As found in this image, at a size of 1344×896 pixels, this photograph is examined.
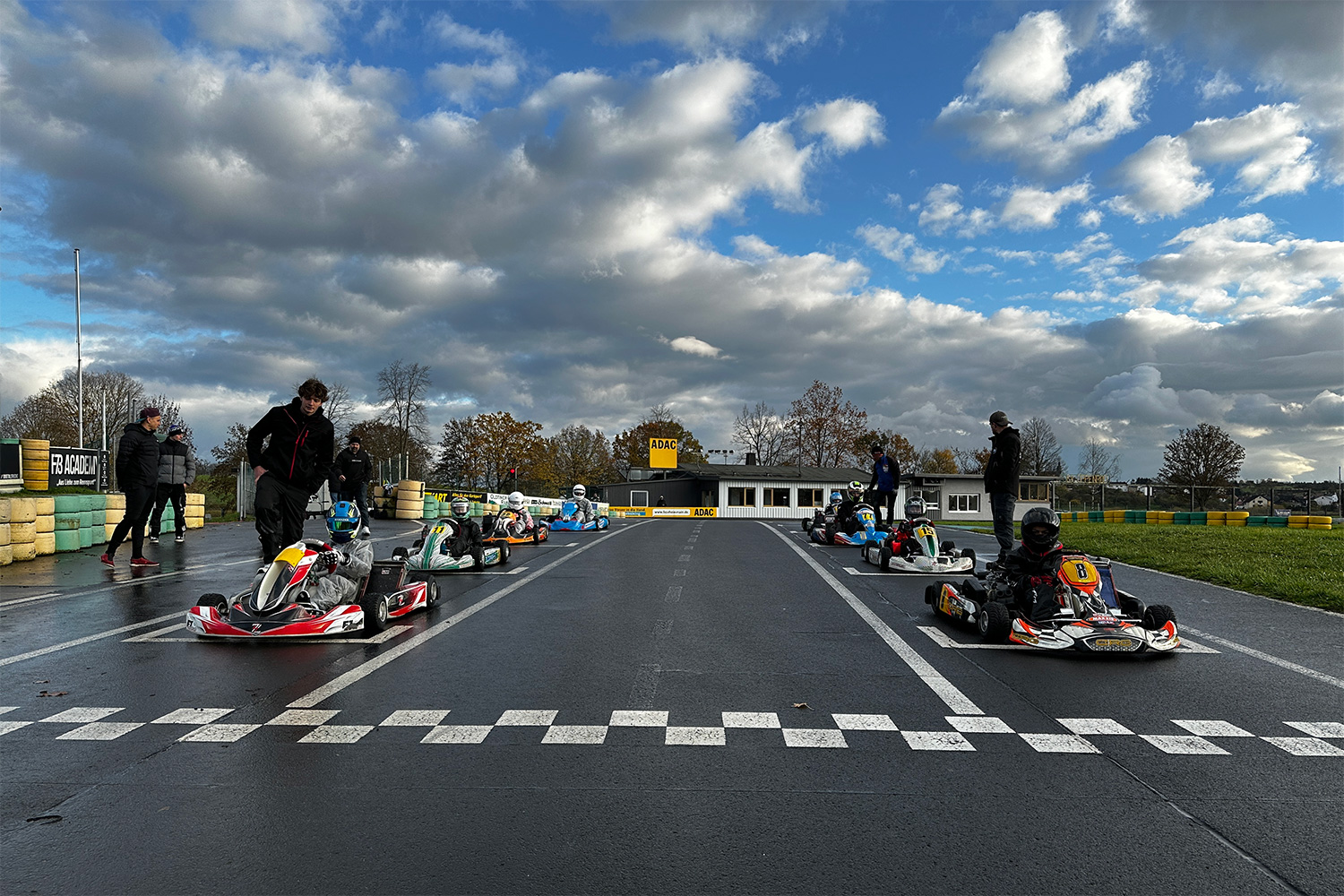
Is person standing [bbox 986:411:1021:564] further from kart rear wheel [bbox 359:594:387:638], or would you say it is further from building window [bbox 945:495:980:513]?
building window [bbox 945:495:980:513]

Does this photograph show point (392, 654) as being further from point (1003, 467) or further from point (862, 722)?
point (1003, 467)

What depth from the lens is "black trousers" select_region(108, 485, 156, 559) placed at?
13281mm

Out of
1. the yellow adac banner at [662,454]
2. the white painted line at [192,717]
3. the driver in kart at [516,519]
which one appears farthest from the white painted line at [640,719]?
the yellow adac banner at [662,454]

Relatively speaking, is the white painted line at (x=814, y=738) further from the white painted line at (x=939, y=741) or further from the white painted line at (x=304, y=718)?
the white painted line at (x=304, y=718)

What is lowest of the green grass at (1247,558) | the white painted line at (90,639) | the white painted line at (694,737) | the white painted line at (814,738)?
the green grass at (1247,558)

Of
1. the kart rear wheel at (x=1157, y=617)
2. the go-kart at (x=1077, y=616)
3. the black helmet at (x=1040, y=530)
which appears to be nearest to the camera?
the go-kart at (x=1077, y=616)

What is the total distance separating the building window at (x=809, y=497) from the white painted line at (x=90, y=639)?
6303 cm

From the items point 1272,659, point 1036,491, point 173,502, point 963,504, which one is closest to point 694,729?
point 1272,659

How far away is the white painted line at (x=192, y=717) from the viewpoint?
16.6 feet

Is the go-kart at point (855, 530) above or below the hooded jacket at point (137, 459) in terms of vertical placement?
below

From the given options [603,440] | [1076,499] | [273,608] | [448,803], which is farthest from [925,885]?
[603,440]

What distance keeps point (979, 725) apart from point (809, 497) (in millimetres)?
65976

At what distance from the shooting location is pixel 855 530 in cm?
2064

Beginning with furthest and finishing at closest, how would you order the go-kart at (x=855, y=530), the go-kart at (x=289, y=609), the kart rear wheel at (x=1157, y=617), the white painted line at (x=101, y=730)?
the go-kart at (x=855, y=530)
the go-kart at (x=289, y=609)
the kart rear wheel at (x=1157, y=617)
the white painted line at (x=101, y=730)
